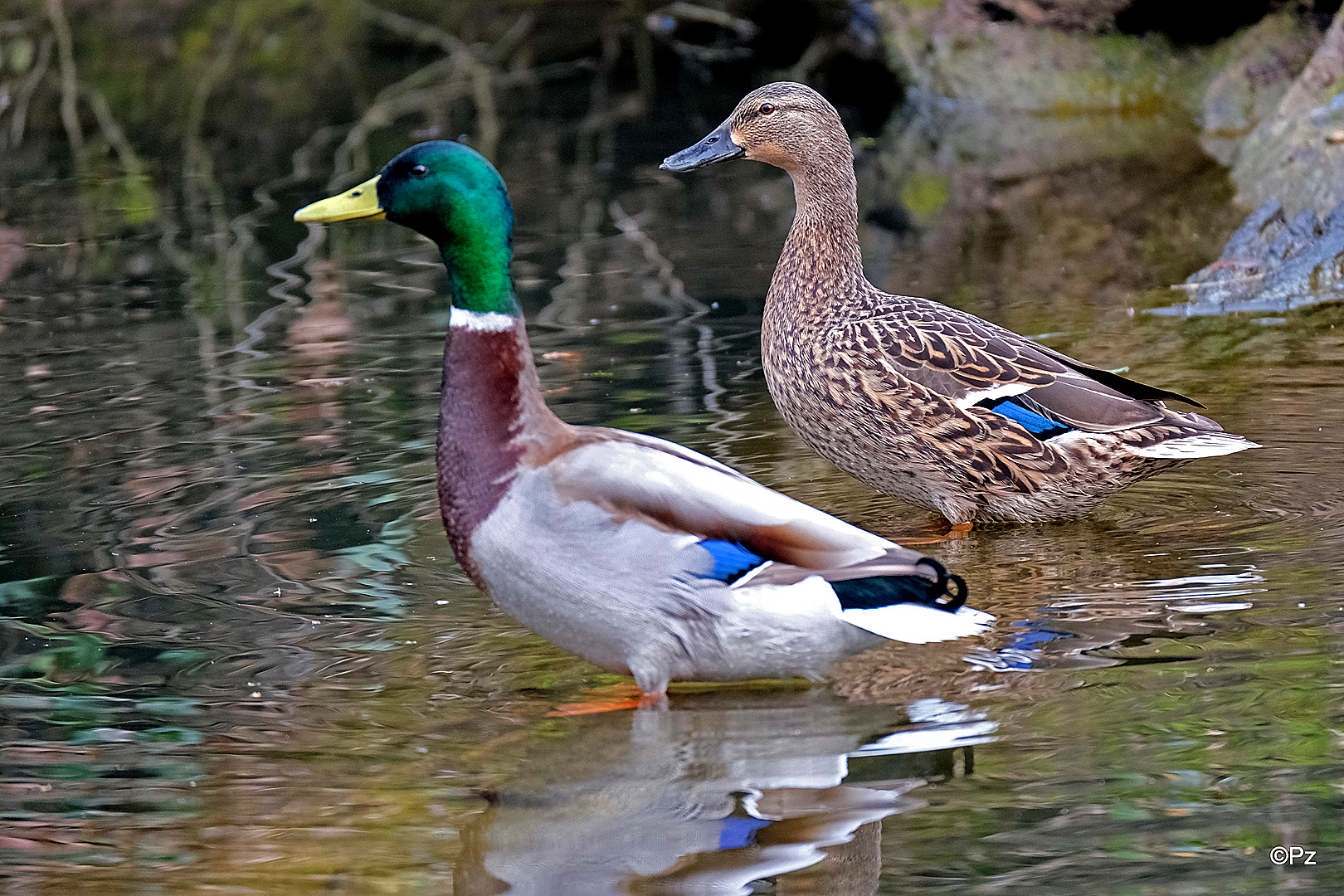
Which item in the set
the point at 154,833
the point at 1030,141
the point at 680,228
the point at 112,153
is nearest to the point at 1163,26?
the point at 1030,141

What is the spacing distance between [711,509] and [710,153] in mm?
2468

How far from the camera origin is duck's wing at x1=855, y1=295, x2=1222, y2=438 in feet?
16.2

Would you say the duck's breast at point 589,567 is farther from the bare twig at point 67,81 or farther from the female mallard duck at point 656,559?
the bare twig at point 67,81

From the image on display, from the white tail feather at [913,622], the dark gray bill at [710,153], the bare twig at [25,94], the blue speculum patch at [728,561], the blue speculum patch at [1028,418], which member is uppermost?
the bare twig at [25,94]

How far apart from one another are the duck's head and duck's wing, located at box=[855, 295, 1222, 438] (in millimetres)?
873

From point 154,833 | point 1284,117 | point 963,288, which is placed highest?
point 1284,117

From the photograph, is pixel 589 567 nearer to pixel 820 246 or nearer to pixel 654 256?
pixel 820 246

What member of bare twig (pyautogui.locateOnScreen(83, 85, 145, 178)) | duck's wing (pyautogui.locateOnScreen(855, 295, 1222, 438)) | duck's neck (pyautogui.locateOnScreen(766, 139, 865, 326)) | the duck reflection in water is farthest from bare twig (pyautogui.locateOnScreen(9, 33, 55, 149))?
the duck reflection in water

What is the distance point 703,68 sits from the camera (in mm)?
16391

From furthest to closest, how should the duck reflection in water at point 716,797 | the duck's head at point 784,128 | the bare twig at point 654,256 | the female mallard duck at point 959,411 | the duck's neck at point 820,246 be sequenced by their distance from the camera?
the bare twig at point 654,256 < the duck's head at point 784,128 < the duck's neck at point 820,246 < the female mallard duck at point 959,411 < the duck reflection in water at point 716,797

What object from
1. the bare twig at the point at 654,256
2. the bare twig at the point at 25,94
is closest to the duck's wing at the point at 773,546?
the bare twig at the point at 654,256

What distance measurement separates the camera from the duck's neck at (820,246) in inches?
212

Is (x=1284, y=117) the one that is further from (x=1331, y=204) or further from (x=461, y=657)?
(x=461, y=657)

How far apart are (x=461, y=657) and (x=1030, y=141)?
934 centimetres
